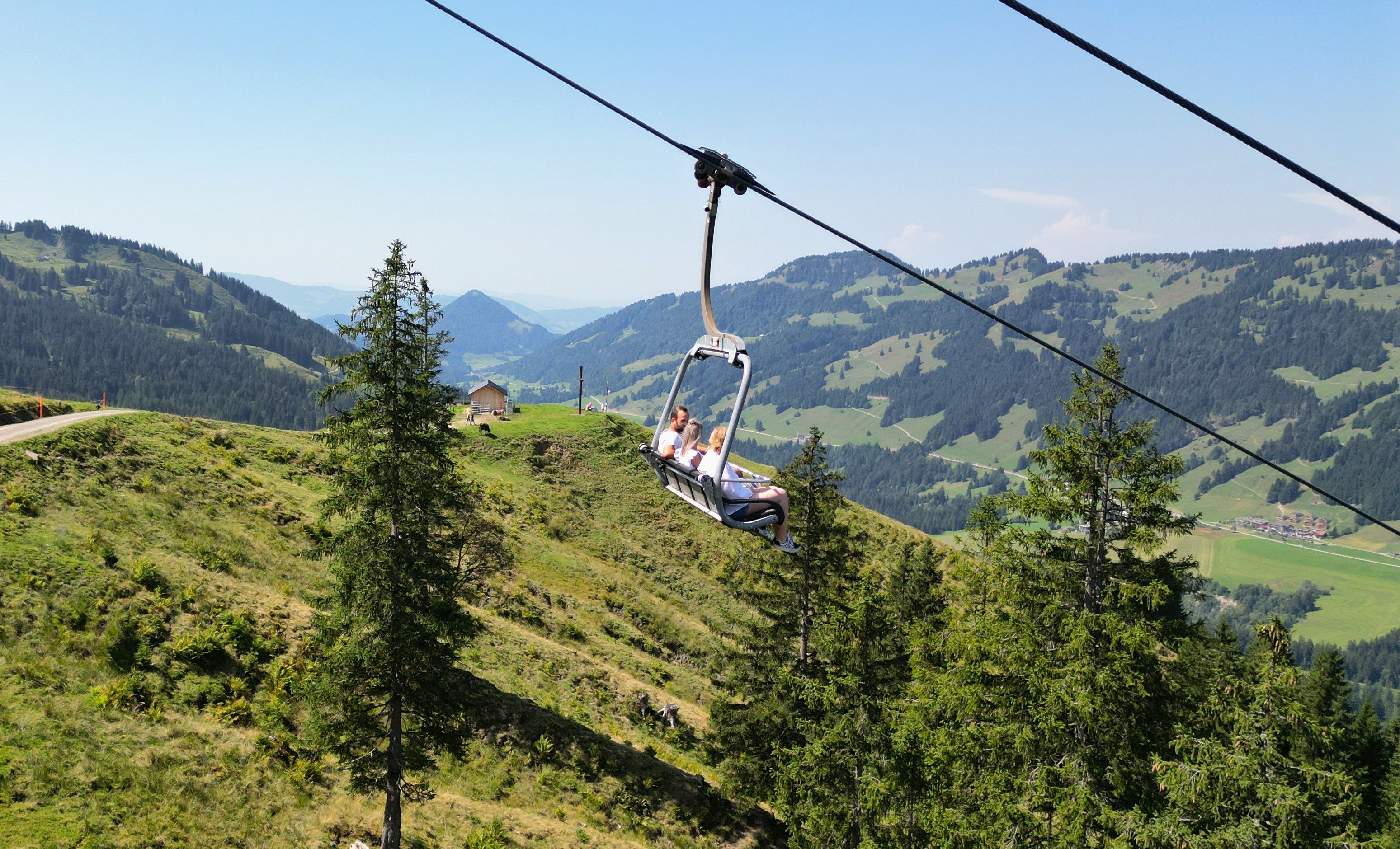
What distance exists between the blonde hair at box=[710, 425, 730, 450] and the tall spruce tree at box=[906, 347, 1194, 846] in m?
9.55

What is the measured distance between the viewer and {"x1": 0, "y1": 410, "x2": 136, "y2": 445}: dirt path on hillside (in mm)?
30719

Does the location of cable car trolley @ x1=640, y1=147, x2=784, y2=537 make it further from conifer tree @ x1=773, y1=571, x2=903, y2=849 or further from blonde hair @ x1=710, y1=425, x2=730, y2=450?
conifer tree @ x1=773, y1=571, x2=903, y2=849

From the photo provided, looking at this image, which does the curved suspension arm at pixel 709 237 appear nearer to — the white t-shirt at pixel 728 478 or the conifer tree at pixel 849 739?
the white t-shirt at pixel 728 478

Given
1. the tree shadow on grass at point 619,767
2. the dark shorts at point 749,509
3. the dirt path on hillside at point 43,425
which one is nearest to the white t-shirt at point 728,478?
the dark shorts at point 749,509

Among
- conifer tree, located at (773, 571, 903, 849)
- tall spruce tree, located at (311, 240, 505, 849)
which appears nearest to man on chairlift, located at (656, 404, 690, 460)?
tall spruce tree, located at (311, 240, 505, 849)

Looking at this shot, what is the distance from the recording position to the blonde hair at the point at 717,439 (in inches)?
423

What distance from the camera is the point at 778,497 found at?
1170 centimetres

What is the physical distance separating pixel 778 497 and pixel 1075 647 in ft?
29.8

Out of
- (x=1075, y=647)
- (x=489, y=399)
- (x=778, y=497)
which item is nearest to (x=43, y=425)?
(x=778, y=497)

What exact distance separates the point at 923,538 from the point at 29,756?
65.1m

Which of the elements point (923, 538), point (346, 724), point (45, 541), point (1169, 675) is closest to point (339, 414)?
point (346, 724)

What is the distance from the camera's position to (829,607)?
24172 millimetres

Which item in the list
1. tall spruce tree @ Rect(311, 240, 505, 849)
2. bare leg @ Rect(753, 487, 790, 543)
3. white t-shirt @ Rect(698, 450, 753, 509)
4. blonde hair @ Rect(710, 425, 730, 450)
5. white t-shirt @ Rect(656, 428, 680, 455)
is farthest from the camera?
tall spruce tree @ Rect(311, 240, 505, 849)

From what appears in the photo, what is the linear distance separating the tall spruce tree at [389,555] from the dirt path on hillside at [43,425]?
18161mm
